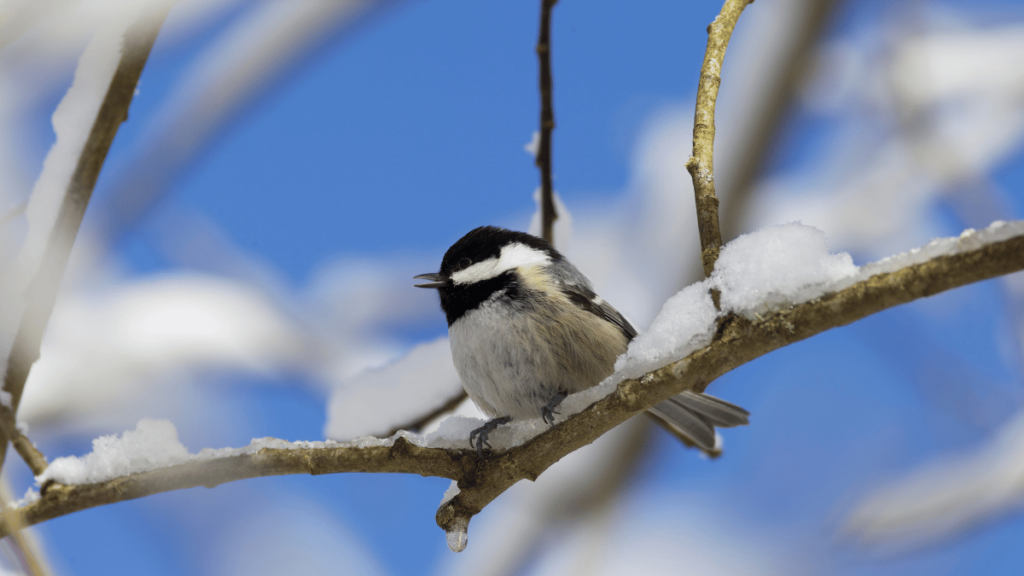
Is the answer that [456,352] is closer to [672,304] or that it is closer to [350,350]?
[672,304]

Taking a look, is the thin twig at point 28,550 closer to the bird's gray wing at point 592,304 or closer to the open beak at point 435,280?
the open beak at point 435,280

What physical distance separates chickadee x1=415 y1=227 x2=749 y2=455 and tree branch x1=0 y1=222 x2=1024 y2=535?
38 centimetres

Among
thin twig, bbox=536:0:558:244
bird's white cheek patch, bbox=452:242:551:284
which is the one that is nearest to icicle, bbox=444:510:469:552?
bird's white cheek patch, bbox=452:242:551:284

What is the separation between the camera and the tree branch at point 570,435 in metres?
1.12

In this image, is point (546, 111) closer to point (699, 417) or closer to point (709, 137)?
point (709, 137)

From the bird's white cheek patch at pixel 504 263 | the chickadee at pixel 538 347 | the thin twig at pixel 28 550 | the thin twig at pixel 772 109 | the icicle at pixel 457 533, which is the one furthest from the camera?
the thin twig at pixel 772 109

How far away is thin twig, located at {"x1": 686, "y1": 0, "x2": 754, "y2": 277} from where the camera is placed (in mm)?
1353

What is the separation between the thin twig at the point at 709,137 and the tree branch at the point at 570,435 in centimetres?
16

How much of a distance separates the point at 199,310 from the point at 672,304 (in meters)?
5.16

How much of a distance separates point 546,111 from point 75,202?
139 centimetres

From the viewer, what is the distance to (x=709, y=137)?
1.45 metres

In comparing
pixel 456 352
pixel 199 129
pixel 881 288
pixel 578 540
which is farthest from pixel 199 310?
pixel 881 288

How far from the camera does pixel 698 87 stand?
151 centimetres

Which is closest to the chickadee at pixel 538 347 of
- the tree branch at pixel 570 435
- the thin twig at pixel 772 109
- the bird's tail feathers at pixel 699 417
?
the bird's tail feathers at pixel 699 417
